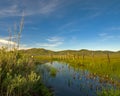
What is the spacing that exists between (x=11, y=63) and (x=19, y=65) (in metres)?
0.92

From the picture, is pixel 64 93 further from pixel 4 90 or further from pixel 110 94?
pixel 4 90

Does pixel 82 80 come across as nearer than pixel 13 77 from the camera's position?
No

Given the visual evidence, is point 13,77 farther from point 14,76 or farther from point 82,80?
point 82,80

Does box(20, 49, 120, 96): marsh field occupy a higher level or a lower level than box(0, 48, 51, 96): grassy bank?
lower

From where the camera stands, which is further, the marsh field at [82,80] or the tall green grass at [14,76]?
the marsh field at [82,80]

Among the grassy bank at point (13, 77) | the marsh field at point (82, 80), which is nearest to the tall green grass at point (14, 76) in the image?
the grassy bank at point (13, 77)

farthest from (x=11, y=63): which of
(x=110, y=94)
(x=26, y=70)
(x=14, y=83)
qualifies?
(x=110, y=94)

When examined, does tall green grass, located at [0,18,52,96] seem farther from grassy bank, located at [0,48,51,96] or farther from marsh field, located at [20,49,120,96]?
marsh field, located at [20,49,120,96]

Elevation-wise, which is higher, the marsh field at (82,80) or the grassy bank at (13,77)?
the grassy bank at (13,77)

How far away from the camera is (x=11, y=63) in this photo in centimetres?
1083

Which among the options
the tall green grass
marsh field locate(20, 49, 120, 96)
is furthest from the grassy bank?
marsh field locate(20, 49, 120, 96)

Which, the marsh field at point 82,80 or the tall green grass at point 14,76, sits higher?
the tall green grass at point 14,76

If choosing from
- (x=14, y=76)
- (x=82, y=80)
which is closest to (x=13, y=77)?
(x=14, y=76)

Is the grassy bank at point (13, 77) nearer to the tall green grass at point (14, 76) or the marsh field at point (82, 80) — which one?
the tall green grass at point (14, 76)
